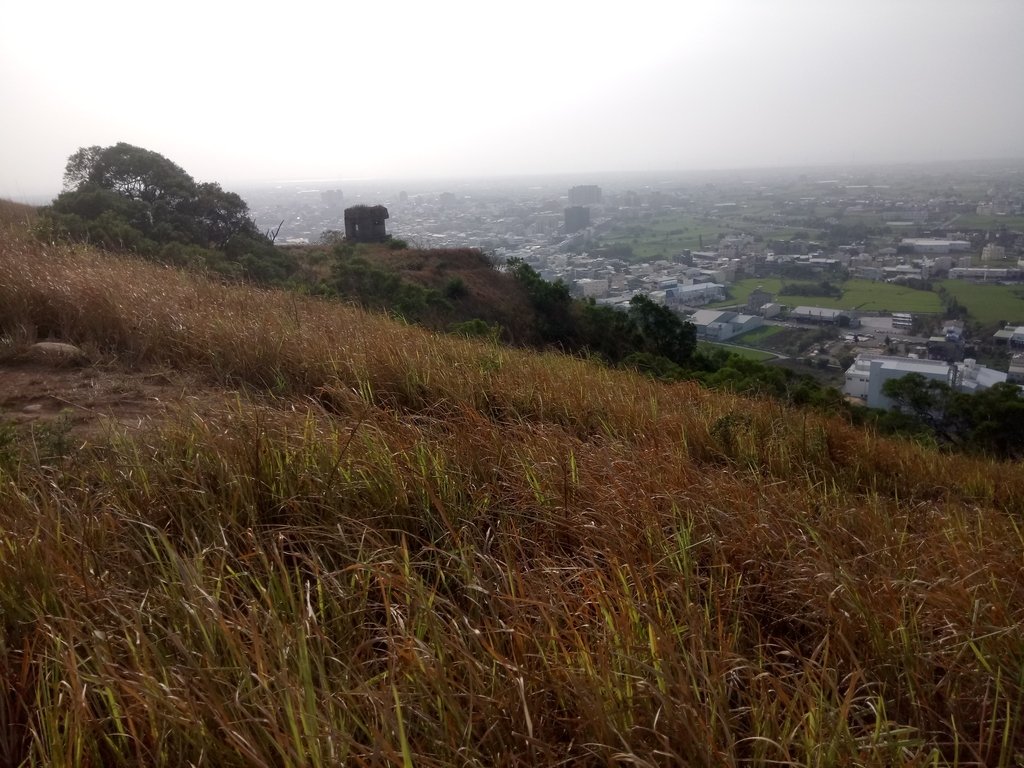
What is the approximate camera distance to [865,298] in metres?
27.1

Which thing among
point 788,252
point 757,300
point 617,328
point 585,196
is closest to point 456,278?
point 617,328

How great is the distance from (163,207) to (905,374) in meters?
16.6

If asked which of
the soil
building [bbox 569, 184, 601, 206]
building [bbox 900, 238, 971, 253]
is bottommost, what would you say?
the soil

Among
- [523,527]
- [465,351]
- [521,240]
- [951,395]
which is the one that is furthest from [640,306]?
[521,240]

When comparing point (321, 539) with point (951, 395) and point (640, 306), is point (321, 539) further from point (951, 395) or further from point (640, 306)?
point (640, 306)

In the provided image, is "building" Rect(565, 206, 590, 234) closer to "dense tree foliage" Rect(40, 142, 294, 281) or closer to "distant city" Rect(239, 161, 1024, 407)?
"distant city" Rect(239, 161, 1024, 407)

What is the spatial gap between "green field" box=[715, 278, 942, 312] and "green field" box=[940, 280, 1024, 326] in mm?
1010

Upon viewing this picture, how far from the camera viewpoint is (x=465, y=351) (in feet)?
18.1

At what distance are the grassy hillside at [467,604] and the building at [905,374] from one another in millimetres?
11274

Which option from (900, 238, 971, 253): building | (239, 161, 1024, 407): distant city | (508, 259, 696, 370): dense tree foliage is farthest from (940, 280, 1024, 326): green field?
(508, 259, 696, 370): dense tree foliage

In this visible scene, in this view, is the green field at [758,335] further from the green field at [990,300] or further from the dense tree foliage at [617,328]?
the green field at [990,300]

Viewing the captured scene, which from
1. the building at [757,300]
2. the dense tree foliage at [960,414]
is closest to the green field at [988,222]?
the building at [757,300]

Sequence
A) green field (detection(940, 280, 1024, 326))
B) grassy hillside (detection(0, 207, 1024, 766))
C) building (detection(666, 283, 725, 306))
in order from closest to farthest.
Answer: grassy hillside (detection(0, 207, 1024, 766)), green field (detection(940, 280, 1024, 326)), building (detection(666, 283, 725, 306))

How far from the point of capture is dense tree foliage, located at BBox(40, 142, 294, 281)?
40.9 ft
